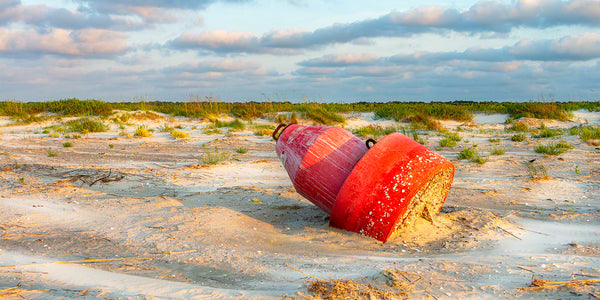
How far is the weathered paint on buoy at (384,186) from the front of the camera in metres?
4.10

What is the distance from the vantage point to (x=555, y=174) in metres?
7.84

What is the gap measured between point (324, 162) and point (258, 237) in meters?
1.03

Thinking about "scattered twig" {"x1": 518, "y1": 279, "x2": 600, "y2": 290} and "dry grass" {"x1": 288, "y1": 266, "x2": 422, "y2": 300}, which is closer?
"dry grass" {"x1": 288, "y1": 266, "x2": 422, "y2": 300}

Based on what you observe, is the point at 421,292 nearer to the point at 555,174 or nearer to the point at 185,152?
the point at 555,174

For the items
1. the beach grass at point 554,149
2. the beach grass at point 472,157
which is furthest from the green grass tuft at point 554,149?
the beach grass at point 472,157

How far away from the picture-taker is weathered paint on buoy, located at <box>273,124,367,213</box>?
4.43m

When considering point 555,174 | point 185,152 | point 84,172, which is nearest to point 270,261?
point 84,172

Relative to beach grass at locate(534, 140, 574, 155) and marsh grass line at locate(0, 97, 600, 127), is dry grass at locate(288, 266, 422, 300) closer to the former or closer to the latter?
beach grass at locate(534, 140, 574, 155)

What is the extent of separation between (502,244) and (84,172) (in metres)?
6.96

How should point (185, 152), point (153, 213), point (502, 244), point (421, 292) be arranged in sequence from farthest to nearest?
1. point (185, 152)
2. point (153, 213)
3. point (502, 244)
4. point (421, 292)

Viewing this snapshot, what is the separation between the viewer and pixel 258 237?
4562mm

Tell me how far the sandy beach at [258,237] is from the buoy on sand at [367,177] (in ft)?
0.73

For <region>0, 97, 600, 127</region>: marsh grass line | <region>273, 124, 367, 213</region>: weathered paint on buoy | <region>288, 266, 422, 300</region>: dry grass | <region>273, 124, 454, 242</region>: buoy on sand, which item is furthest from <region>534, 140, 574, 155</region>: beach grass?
<region>0, 97, 600, 127</region>: marsh grass line

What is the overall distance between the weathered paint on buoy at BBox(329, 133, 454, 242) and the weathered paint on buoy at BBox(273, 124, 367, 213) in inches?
9.4
